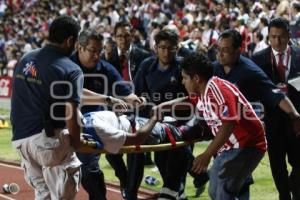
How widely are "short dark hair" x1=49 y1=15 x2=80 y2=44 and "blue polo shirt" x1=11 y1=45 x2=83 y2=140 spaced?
84 mm

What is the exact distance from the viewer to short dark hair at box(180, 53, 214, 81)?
238 inches

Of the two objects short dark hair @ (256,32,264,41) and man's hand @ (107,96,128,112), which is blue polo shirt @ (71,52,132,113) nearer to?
man's hand @ (107,96,128,112)

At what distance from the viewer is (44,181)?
616 cm

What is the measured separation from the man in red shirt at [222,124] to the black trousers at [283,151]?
1477mm

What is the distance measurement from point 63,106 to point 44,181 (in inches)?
28.7

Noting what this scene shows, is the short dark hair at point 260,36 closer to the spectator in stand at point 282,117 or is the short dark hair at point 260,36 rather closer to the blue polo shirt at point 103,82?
the spectator in stand at point 282,117

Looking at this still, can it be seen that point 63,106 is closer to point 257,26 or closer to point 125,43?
point 125,43

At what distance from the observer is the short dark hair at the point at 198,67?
6039 millimetres

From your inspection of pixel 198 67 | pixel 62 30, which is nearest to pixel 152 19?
pixel 198 67

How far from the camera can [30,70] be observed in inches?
232

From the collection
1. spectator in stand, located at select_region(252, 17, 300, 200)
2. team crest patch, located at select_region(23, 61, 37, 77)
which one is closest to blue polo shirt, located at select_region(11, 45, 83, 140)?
team crest patch, located at select_region(23, 61, 37, 77)

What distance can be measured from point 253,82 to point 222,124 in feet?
4.00

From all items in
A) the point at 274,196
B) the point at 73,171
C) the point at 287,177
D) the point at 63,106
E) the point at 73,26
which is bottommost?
the point at 274,196

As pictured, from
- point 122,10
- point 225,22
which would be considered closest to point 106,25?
point 122,10
